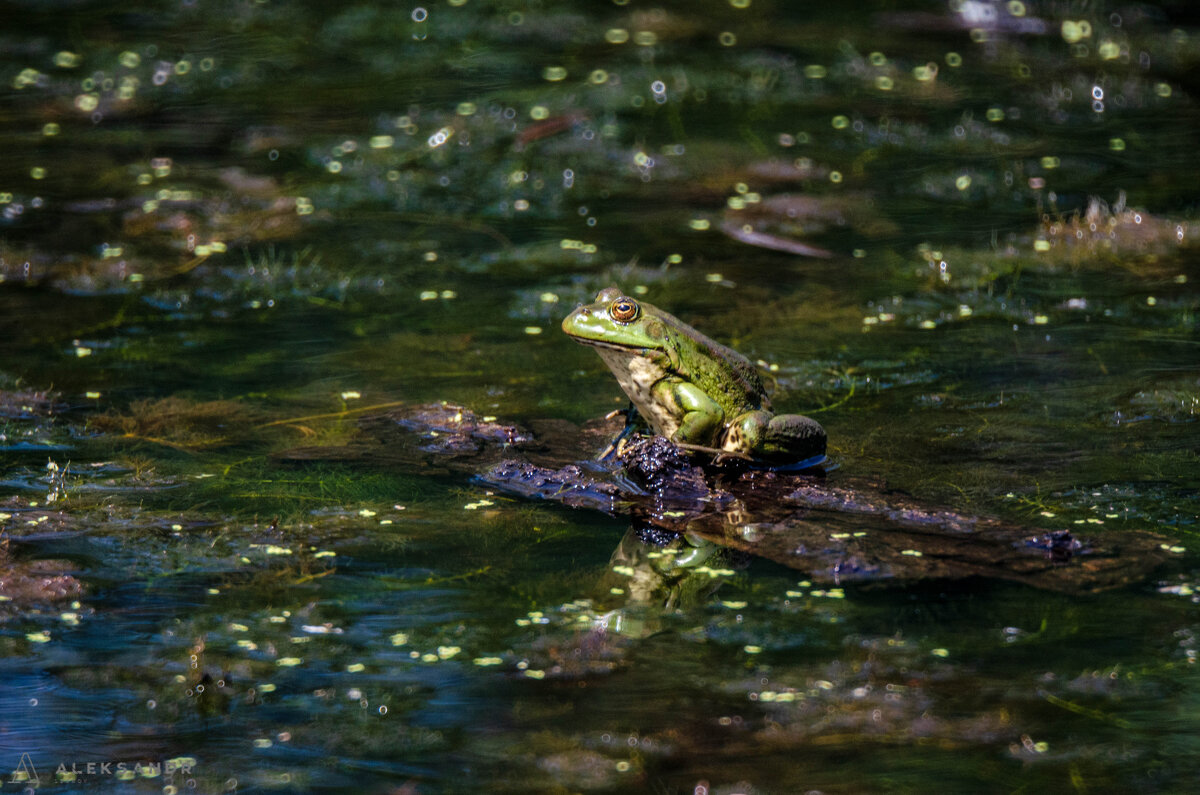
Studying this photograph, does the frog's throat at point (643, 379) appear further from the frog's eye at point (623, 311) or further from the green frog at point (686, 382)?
the frog's eye at point (623, 311)

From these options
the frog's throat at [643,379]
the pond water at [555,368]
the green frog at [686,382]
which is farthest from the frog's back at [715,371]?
the pond water at [555,368]

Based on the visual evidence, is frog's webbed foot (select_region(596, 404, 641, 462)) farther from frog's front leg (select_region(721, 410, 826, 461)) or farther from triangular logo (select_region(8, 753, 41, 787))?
triangular logo (select_region(8, 753, 41, 787))

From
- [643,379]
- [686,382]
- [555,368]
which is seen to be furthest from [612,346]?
[555,368]

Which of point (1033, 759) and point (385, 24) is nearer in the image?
point (1033, 759)

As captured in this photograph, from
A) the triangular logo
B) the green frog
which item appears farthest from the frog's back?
the triangular logo

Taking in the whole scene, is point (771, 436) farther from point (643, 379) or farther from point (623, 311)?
point (623, 311)

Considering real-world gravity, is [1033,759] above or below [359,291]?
above

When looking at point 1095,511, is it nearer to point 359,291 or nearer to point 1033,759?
point 1033,759

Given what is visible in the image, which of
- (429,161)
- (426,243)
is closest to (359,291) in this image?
(426,243)
